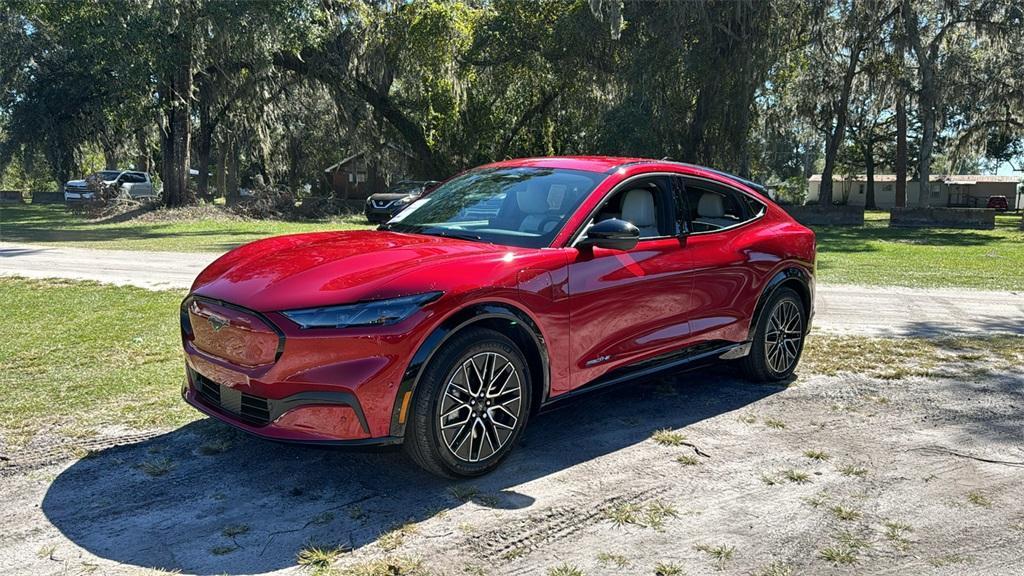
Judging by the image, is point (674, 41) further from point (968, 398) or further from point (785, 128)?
point (968, 398)

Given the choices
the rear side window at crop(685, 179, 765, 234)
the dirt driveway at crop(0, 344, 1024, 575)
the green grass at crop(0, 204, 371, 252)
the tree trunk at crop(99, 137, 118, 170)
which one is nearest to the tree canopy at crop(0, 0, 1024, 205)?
the tree trunk at crop(99, 137, 118, 170)

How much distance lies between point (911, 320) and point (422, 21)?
2322cm

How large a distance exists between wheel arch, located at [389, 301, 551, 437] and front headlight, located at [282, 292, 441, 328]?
19 centimetres

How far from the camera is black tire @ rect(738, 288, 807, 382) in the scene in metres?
5.90

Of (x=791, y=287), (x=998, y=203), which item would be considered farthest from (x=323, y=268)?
(x=998, y=203)

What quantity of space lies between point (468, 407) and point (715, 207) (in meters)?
2.80

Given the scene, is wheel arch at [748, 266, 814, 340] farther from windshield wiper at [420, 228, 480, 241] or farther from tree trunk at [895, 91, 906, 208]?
tree trunk at [895, 91, 906, 208]

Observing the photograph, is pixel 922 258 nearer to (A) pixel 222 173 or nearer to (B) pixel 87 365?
(B) pixel 87 365

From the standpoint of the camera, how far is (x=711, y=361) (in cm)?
559

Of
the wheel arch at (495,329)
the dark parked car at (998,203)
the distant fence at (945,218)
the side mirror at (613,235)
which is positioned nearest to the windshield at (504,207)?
the side mirror at (613,235)

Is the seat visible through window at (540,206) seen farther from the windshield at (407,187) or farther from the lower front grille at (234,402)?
the windshield at (407,187)

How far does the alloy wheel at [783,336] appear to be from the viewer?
5984mm

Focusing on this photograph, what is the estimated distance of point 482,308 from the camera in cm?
397

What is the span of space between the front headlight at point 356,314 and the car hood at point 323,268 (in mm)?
35
